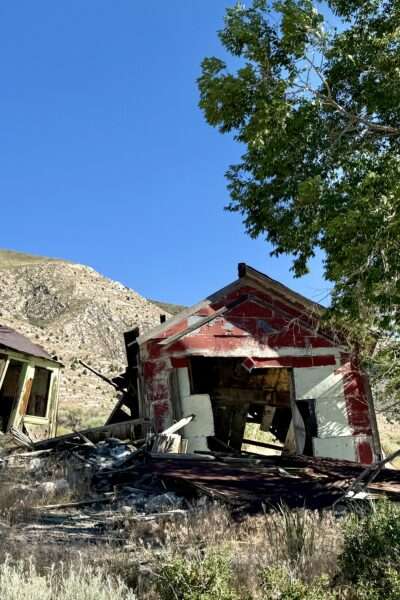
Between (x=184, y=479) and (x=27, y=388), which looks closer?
(x=184, y=479)

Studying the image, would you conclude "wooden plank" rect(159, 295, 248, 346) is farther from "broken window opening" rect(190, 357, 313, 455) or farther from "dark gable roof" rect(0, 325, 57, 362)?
"dark gable roof" rect(0, 325, 57, 362)

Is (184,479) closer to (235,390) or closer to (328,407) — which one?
(328,407)

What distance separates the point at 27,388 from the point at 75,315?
173 ft

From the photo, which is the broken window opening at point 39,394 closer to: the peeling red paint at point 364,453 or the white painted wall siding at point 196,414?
the white painted wall siding at point 196,414

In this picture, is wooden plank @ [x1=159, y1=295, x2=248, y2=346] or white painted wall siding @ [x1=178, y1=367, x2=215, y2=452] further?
wooden plank @ [x1=159, y1=295, x2=248, y2=346]

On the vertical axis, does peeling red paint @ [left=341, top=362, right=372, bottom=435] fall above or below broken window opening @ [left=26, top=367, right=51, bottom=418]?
below

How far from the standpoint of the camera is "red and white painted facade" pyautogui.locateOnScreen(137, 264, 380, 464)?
1470 cm

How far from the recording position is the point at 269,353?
15.2 metres

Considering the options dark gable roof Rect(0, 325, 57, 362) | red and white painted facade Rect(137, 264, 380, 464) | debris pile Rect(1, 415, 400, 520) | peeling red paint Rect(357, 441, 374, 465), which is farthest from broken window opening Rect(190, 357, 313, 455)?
dark gable roof Rect(0, 325, 57, 362)

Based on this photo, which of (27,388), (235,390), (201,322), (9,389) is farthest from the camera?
(9,389)

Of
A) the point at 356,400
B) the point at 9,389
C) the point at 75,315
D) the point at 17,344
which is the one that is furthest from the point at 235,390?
the point at 75,315

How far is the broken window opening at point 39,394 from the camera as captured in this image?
19.9 meters

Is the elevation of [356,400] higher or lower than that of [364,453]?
higher

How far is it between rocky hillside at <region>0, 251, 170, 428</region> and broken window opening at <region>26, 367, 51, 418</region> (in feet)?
71.5
